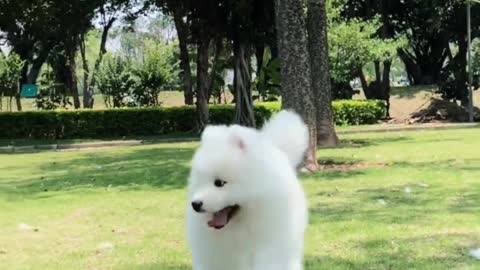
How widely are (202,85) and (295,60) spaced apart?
13.0m

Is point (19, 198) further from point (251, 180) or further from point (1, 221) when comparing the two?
point (251, 180)

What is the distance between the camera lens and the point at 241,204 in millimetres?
3232

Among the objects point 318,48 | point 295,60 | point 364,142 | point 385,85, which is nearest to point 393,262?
point 295,60

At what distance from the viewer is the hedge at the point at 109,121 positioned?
24.5 meters

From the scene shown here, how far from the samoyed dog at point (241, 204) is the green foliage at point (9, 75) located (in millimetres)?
26693

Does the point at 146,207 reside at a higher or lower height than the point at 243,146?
lower

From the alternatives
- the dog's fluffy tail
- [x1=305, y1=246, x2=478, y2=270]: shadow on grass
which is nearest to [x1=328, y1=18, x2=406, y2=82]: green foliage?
[x1=305, y1=246, x2=478, y2=270]: shadow on grass

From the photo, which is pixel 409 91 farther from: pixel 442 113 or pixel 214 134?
pixel 214 134

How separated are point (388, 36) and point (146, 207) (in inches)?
1076

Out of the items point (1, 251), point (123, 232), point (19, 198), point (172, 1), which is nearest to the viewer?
point (1, 251)

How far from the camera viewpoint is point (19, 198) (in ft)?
30.9

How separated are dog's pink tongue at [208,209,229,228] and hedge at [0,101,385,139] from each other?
20.8 meters

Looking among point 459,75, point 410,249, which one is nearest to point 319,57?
point 410,249

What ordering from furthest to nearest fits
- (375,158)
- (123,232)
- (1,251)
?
(375,158) < (123,232) < (1,251)
